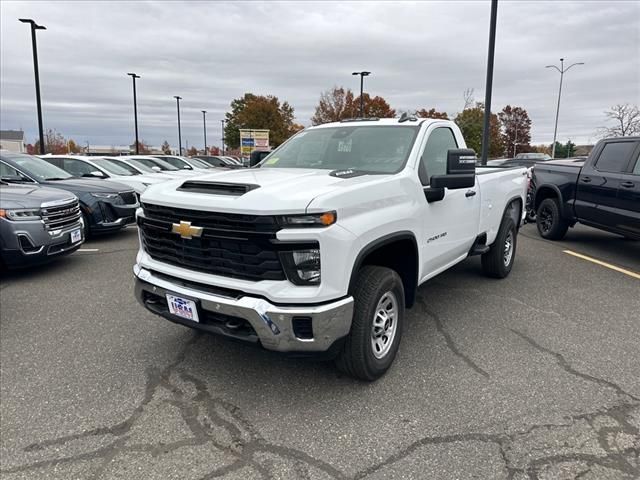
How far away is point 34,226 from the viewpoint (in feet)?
18.5

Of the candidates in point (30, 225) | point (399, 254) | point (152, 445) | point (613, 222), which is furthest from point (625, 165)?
point (30, 225)

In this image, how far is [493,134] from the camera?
61156mm

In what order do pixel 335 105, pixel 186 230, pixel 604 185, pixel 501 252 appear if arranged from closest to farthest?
pixel 186 230
pixel 501 252
pixel 604 185
pixel 335 105

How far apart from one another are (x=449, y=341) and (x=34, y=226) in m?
5.12

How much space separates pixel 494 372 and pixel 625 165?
5199mm

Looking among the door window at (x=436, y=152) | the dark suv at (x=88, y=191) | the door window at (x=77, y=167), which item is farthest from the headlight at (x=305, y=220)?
the door window at (x=77, y=167)

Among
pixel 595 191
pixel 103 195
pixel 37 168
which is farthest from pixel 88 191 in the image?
pixel 595 191

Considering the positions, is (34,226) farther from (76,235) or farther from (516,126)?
(516,126)

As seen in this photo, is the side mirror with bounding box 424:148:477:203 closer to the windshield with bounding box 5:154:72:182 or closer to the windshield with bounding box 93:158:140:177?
the windshield with bounding box 5:154:72:182

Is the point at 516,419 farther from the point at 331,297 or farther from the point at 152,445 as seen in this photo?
the point at 152,445

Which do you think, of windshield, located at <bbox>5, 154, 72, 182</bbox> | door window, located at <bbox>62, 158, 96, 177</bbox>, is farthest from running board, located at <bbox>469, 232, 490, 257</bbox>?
door window, located at <bbox>62, 158, 96, 177</bbox>

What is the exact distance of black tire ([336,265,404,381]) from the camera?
298 centimetres

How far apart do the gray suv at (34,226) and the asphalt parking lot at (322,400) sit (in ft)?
2.68

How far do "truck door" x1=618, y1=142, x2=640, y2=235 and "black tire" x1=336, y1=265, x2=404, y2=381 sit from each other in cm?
516
